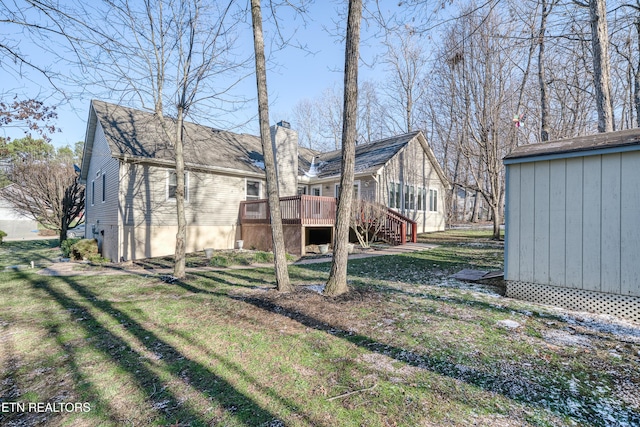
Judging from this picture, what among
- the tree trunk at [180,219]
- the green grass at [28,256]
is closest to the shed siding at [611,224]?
the tree trunk at [180,219]

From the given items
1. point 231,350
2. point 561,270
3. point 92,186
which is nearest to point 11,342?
point 231,350

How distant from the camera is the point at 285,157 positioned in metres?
15.9

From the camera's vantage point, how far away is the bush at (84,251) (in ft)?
41.2

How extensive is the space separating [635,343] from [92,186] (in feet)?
66.6

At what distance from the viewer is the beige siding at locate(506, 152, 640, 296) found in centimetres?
423

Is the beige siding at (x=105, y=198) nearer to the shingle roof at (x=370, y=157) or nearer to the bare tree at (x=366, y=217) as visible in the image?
the bare tree at (x=366, y=217)

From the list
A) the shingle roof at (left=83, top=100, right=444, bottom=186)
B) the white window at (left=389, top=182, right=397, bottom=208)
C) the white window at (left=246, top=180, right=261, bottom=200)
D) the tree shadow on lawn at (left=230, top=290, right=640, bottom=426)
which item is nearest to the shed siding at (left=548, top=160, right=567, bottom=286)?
the tree shadow on lawn at (left=230, top=290, right=640, bottom=426)

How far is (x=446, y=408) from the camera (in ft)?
7.57

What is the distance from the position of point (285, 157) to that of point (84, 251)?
9482mm

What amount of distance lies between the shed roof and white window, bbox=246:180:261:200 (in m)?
11.8

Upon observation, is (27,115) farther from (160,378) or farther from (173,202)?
(173,202)

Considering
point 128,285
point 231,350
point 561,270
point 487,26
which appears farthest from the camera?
point 487,26

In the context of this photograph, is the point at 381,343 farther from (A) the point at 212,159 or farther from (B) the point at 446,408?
(A) the point at 212,159

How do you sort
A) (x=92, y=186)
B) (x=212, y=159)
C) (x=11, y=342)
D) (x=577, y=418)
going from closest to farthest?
(x=577, y=418) → (x=11, y=342) → (x=212, y=159) → (x=92, y=186)
